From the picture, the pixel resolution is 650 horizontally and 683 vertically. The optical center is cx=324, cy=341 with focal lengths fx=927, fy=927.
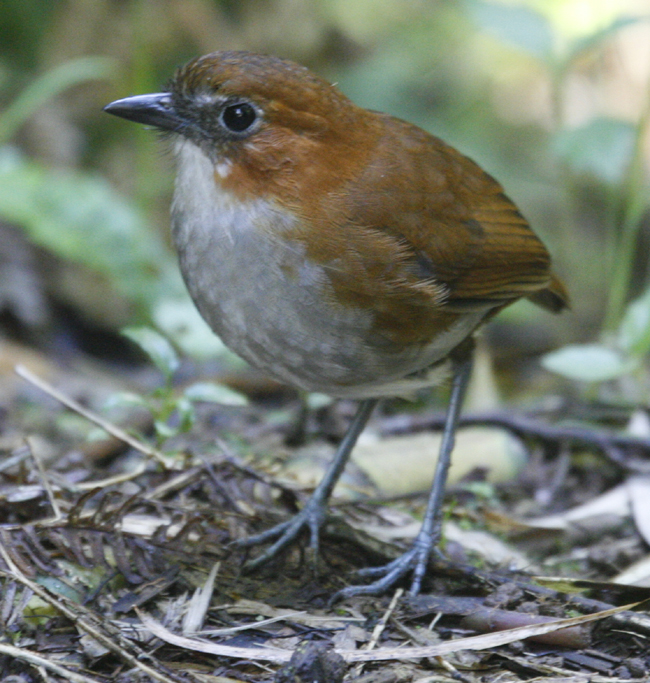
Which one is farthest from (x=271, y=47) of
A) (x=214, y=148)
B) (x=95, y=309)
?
(x=214, y=148)

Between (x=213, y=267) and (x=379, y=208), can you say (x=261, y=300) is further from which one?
(x=379, y=208)

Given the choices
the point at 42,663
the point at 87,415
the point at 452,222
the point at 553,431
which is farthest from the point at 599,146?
the point at 42,663

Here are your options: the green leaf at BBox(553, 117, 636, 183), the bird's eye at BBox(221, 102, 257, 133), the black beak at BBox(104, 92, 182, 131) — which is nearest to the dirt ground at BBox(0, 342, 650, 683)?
the black beak at BBox(104, 92, 182, 131)

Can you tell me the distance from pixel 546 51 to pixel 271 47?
282cm

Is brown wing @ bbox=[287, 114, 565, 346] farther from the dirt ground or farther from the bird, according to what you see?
the dirt ground

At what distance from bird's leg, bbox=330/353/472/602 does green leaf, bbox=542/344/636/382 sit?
0.72 m

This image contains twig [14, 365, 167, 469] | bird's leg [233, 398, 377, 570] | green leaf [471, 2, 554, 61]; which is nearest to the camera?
bird's leg [233, 398, 377, 570]

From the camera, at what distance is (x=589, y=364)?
13.3 ft

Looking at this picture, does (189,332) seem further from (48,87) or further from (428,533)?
(48,87)

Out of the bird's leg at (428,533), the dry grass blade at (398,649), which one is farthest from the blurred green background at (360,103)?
the dry grass blade at (398,649)

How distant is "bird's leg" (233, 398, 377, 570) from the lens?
2953mm

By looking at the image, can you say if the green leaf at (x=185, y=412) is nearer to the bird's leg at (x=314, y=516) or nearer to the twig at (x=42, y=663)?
the bird's leg at (x=314, y=516)

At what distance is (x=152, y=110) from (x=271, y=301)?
0.71 m

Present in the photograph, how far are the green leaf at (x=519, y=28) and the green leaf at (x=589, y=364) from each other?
183cm
